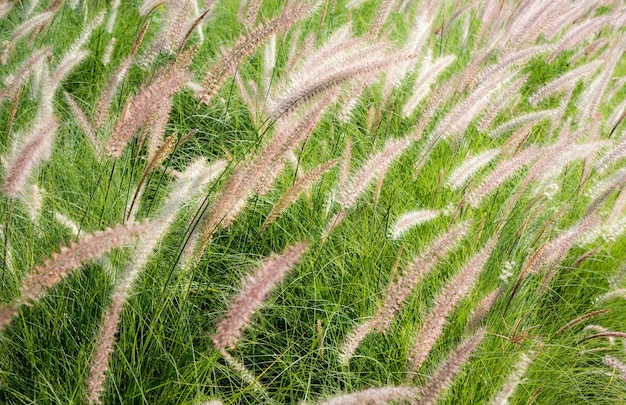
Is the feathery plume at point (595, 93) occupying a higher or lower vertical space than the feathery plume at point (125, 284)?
lower

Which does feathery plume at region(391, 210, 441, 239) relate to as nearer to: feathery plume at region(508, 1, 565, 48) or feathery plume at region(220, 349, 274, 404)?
feathery plume at region(220, 349, 274, 404)

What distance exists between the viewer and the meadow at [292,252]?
1.54 metres

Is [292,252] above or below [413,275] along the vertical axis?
above

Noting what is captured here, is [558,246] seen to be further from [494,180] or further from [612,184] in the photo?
[612,184]

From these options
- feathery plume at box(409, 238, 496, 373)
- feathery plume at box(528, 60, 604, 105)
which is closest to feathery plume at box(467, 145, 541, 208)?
feathery plume at box(409, 238, 496, 373)

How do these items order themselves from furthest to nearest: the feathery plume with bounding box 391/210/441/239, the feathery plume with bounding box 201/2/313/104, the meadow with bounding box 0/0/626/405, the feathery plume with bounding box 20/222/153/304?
the feathery plume with bounding box 391/210/441/239 → the feathery plume with bounding box 201/2/313/104 → the meadow with bounding box 0/0/626/405 → the feathery plume with bounding box 20/222/153/304

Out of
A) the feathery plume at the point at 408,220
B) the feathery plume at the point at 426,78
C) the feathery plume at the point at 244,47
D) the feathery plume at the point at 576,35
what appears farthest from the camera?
the feathery plume at the point at 576,35

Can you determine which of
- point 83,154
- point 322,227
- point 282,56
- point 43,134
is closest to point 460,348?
point 322,227

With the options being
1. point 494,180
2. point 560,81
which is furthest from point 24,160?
point 560,81

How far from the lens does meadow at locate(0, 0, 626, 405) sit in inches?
60.4

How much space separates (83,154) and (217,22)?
187 cm

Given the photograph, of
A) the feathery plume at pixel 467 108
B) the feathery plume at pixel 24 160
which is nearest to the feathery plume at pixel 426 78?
the feathery plume at pixel 467 108

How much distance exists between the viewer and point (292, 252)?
1134mm

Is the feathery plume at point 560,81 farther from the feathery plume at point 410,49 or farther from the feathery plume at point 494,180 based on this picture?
the feathery plume at point 494,180
